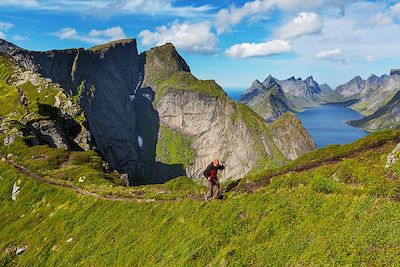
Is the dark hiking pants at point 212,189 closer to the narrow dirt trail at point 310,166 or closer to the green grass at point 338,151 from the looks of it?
the narrow dirt trail at point 310,166

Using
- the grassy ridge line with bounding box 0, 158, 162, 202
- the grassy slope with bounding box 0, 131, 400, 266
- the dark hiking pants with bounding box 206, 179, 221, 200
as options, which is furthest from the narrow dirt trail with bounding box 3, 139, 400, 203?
the dark hiking pants with bounding box 206, 179, 221, 200

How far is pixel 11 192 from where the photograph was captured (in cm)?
7450

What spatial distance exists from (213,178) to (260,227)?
9.59 meters

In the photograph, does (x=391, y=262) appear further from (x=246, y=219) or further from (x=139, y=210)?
(x=139, y=210)

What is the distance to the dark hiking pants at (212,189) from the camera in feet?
125

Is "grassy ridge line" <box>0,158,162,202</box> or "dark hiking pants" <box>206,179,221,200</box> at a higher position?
"dark hiking pants" <box>206,179,221,200</box>

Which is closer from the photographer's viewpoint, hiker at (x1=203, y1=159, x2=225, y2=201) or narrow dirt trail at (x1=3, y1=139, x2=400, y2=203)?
hiker at (x1=203, y1=159, x2=225, y2=201)

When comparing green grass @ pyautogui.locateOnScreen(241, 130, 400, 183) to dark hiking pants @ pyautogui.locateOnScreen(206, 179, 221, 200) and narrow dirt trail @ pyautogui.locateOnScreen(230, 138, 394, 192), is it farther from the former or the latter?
dark hiking pants @ pyautogui.locateOnScreen(206, 179, 221, 200)

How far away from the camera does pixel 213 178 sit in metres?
38.0

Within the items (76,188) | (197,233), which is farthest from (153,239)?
(76,188)

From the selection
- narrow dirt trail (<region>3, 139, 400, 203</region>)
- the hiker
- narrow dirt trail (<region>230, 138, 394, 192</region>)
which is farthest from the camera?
narrow dirt trail (<region>3, 139, 400, 203</region>)

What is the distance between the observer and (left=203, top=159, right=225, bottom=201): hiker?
37475 millimetres

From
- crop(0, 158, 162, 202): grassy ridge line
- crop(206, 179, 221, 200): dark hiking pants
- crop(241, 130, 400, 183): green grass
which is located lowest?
crop(0, 158, 162, 202): grassy ridge line

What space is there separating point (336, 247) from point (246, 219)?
1019cm
